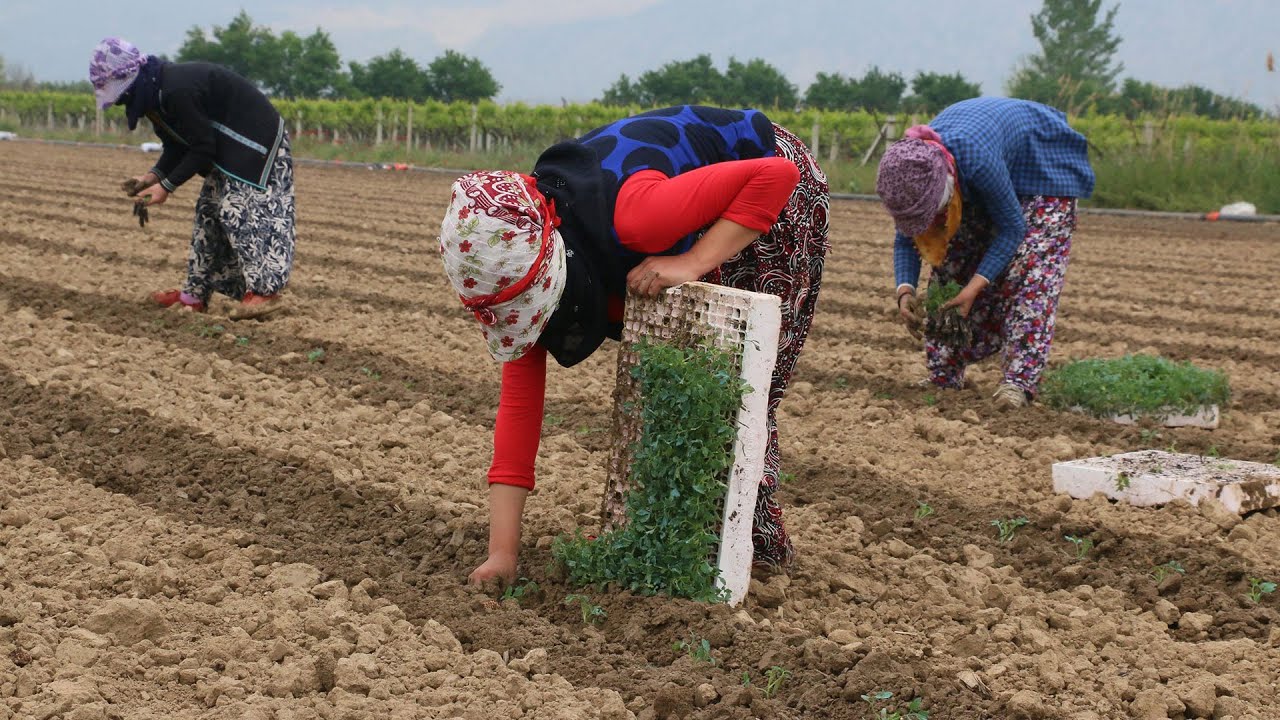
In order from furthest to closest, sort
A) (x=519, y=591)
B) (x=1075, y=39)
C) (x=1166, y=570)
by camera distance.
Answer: (x=1075, y=39) < (x=1166, y=570) < (x=519, y=591)

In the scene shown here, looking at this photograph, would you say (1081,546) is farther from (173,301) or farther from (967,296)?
(173,301)

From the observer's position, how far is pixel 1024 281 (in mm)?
4652

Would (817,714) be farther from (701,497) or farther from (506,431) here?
(506,431)

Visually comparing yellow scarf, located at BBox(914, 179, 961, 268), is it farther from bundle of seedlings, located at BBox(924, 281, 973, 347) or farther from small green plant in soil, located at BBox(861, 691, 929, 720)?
small green plant in soil, located at BBox(861, 691, 929, 720)

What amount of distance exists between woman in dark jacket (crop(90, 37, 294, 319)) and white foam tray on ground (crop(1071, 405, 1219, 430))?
12.3ft

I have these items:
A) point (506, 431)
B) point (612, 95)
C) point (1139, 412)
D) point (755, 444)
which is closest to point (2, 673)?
point (506, 431)

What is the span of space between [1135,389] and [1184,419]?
0.22 meters

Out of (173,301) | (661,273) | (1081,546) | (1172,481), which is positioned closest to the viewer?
(661,273)

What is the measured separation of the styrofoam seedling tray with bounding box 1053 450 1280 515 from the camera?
11.5 ft

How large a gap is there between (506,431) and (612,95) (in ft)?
163

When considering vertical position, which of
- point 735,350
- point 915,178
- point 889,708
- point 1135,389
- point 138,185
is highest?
point 915,178

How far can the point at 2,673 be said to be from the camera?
2.33 metres

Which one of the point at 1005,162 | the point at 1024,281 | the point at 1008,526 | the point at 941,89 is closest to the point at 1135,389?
the point at 1024,281

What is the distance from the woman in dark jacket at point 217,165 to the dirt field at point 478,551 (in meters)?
0.20
